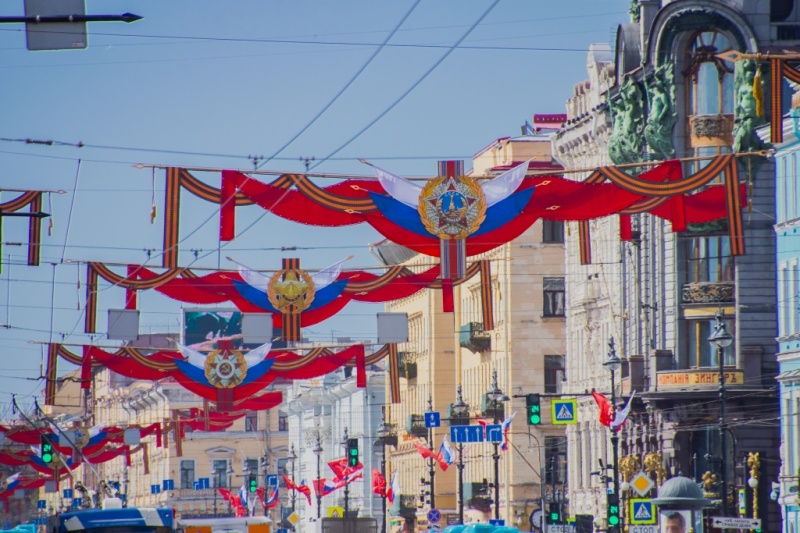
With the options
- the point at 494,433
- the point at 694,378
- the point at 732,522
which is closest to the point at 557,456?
the point at 494,433

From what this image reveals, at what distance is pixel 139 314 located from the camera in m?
53.0

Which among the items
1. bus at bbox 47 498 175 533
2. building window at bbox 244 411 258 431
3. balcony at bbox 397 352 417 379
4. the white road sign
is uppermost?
balcony at bbox 397 352 417 379

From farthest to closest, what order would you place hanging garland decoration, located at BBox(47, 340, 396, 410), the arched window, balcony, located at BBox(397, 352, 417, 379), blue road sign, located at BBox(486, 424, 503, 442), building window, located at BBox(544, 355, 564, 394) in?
balcony, located at BBox(397, 352, 417, 379)
building window, located at BBox(544, 355, 564, 394)
blue road sign, located at BBox(486, 424, 503, 442)
the arched window
hanging garland decoration, located at BBox(47, 340, 396, 410)

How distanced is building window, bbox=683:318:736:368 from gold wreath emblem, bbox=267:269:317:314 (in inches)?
719

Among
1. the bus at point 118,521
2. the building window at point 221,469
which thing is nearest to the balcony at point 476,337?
the bus at point 118,521

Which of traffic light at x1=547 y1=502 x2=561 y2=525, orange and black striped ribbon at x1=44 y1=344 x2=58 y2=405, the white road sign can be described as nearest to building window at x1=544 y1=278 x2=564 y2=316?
traffic light at x1=547 y1=502 x2=561 y2=525

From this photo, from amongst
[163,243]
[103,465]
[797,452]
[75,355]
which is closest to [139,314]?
[75,355]

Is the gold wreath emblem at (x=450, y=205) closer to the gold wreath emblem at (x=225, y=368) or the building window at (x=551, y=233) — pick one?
the gold wreath emblem at (x=225, y=368)

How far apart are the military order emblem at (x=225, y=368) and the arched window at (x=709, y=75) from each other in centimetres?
1713

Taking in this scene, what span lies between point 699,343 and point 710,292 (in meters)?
1.78

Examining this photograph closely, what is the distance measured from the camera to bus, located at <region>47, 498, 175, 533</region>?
36.6m

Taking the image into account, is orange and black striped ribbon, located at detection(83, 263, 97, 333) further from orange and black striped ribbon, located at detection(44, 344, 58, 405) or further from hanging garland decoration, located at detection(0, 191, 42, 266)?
orange and black striped ribbon, located at detection(44, 344, 58, 405)

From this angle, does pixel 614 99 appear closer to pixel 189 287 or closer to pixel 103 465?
pixel 189 287

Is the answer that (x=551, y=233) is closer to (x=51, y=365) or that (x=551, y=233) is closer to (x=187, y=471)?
(x=51, y=365)
